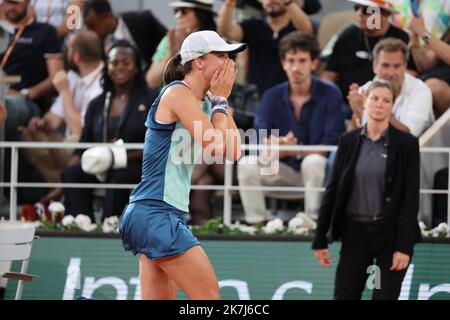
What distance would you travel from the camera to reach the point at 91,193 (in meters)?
9.72

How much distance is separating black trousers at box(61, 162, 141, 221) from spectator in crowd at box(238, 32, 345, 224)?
2.96 ft

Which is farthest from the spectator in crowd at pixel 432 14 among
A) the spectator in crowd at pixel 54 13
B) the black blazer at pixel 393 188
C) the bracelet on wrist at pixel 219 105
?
the bracelet on wrist at pixel 219 105

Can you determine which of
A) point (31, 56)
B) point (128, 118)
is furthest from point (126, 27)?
point (128, 118)

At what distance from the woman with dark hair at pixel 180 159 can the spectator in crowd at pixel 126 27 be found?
4328mm

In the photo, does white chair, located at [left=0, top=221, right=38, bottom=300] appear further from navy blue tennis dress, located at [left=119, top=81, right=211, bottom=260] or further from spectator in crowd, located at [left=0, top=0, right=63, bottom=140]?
spectator in crowd, located at [left=0, top=0, right=63, bottom=140]

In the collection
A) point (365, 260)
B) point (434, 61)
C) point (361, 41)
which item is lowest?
point (365, 260)

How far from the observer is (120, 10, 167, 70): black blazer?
10.4 meters

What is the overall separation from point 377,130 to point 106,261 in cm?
254

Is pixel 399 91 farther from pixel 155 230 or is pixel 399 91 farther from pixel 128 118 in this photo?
pixel 155 230

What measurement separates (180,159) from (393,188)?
219 cm

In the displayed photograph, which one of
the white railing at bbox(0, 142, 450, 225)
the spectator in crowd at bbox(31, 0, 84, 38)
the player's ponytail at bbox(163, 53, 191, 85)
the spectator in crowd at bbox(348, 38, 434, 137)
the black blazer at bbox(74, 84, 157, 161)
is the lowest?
the white railing at bbox(0, 142, 450, 225)

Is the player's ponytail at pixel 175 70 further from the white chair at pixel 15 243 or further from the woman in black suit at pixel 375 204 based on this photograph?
the woman in black suit at pixel 375 204

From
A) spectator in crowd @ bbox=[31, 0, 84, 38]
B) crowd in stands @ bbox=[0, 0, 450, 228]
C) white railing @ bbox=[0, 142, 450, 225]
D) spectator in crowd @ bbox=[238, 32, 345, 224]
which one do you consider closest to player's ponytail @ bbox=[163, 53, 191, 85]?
white railing @ bbox=[0, 142, 450, 225]
